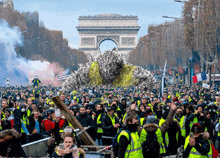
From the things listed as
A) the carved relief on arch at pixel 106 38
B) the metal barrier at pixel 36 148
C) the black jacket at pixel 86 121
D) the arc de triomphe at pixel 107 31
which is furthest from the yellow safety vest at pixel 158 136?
the carved relief on arch at pixel 106 38

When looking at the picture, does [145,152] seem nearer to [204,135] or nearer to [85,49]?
[204,135]

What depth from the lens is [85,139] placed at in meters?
7.57

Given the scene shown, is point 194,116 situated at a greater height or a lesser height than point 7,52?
lesser

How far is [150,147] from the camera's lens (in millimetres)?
6781

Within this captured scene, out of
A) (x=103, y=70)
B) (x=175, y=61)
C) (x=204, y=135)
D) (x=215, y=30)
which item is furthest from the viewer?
(x=175, y=61)

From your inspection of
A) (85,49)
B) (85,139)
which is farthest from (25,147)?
(85,49)

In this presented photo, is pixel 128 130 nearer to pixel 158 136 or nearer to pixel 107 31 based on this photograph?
pixel 158 136

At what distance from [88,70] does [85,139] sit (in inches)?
326

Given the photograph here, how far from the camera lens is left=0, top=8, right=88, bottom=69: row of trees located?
58.3 meters

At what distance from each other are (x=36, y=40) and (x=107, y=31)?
1918 inches

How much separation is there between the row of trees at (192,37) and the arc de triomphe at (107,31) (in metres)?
41.4

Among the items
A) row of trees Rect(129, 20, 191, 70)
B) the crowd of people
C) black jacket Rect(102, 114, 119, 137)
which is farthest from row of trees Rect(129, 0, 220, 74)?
black jacket Rect(102, 114, 119, 137)

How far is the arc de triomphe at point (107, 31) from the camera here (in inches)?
4464

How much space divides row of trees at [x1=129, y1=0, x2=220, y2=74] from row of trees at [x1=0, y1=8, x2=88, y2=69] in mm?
16499
